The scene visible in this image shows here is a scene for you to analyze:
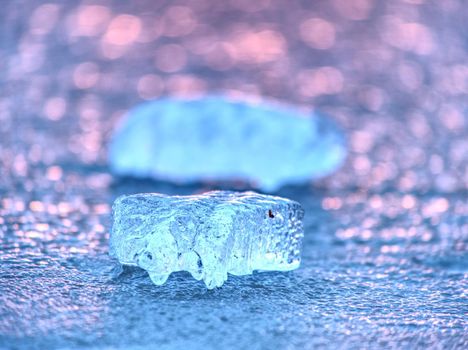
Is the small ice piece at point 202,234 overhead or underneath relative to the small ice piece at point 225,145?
underneath

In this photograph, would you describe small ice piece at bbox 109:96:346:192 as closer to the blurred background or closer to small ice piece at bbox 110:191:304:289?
the blurred background

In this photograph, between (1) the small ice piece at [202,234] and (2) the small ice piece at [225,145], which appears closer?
(1) the small ice piece at [202,234]

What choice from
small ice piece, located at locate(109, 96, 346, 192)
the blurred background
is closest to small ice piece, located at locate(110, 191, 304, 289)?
the blurred background

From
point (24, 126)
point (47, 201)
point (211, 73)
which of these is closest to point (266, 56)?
point (211, 73)

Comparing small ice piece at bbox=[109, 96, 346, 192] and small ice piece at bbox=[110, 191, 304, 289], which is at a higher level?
small ice piece at bbox=[109, 96, 346, 192]

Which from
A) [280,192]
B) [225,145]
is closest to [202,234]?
[280,192]

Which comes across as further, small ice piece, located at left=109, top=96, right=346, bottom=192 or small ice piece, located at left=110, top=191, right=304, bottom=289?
small ice piece, located at left=109, top=96, right=346, bottom=192

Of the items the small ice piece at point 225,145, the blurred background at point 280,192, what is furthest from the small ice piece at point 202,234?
the small ice piece at point 225,145

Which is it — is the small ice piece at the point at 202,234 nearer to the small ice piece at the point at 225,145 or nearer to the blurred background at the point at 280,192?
the blurred background at the point at 280,192
